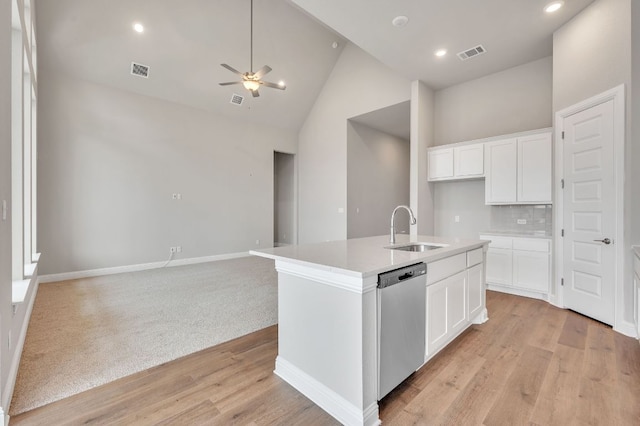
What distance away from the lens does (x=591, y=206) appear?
313cm

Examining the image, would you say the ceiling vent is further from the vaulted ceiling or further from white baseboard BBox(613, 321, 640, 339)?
white baseboard BBox(613, 321, 640, 339)

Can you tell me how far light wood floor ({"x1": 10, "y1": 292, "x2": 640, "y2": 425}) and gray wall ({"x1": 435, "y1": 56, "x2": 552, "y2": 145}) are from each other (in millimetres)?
3229

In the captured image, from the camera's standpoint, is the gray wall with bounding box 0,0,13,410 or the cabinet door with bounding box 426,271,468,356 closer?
the gray wall with bounding box 0,0,13,410

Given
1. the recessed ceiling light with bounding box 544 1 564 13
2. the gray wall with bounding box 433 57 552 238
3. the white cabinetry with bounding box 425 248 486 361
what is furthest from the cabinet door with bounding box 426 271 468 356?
the recessed ceiling light with bounding box 544 1 564 13

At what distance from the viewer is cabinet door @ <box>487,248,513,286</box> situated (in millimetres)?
4070

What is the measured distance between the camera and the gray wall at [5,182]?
5.60 feet

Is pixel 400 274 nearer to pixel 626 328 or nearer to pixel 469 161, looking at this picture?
pixel 626 328

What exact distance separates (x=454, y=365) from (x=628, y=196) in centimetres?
241

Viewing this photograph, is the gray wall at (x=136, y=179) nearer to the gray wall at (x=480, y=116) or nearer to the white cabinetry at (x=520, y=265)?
the gray wall at (x=480, y=116)

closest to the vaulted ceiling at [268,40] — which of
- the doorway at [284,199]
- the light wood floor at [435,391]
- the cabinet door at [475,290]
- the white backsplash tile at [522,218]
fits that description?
the doorway at [284,199]

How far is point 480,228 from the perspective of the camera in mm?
4855

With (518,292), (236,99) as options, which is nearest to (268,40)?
(236,99)

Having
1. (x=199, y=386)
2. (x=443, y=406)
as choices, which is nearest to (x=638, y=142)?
(x=443, y=406)

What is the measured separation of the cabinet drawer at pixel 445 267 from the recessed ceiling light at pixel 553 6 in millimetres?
2943
